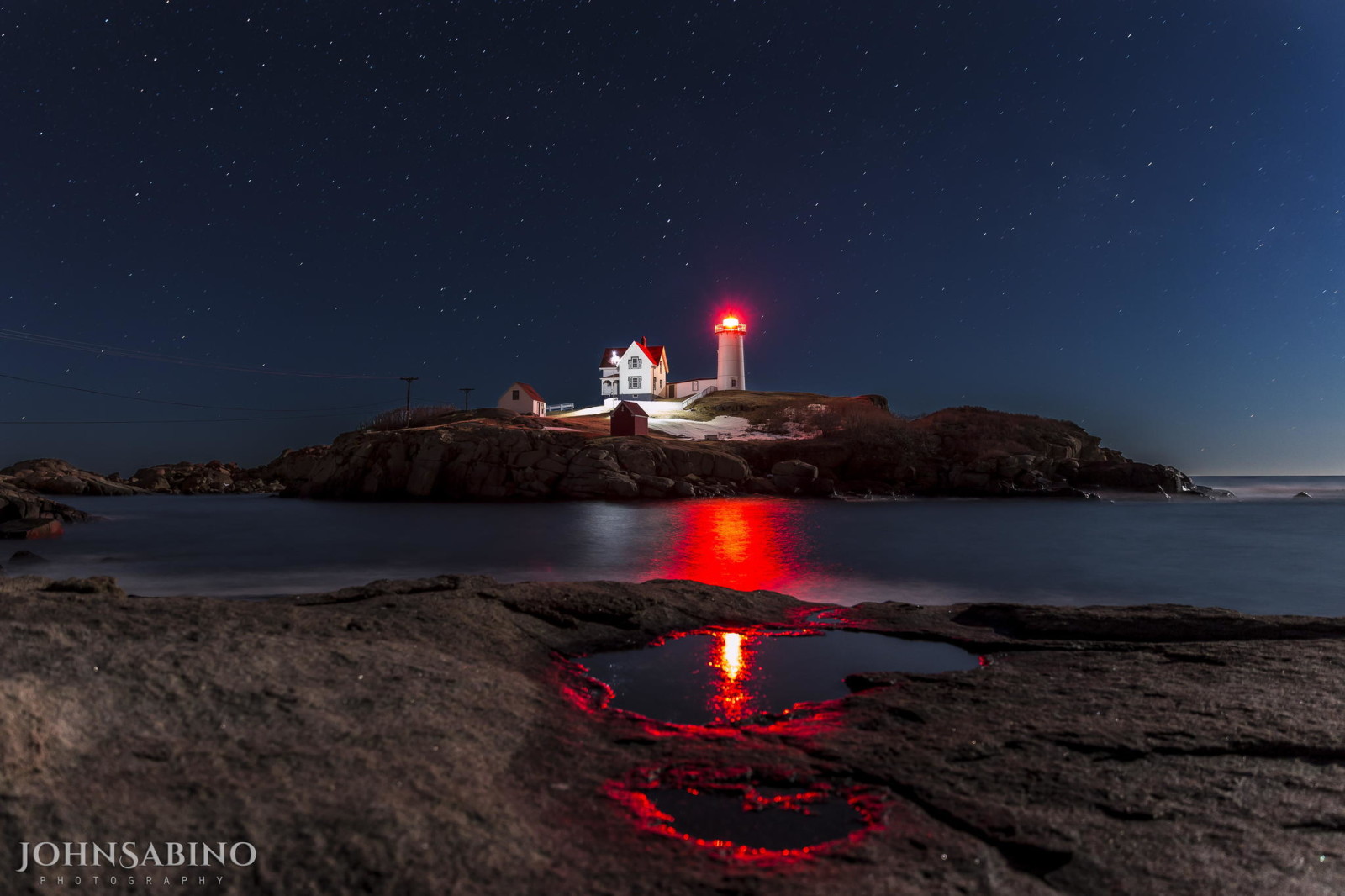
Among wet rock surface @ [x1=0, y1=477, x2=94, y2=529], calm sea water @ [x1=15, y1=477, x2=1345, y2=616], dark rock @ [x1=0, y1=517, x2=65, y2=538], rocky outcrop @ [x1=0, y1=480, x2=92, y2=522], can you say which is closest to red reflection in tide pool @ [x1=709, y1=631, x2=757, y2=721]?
calm sea water @ [x1=15, y1=477, x2=1345, y2=616]

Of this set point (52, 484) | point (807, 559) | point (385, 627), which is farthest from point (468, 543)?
point (52, 484)

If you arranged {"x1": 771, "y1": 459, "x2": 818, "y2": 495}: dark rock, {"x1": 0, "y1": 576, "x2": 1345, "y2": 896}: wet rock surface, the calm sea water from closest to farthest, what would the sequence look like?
{"x1": 0, "y1": 576, "x2": 1345, "y2": 896}: wet rock surface < the calm sea water < {"x1": 771, "y1": 459, "x2": 818, "y2": 495}: dark rock

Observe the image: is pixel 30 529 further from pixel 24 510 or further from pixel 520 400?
pixel 520 400

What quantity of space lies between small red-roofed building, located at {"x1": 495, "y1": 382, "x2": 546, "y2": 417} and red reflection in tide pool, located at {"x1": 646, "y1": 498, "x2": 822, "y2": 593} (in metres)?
40.1

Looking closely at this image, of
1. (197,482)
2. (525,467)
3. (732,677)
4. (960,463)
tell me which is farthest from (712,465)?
(197,482)

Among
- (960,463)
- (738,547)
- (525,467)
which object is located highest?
(960,463)

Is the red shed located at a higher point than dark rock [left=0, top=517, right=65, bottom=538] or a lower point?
higher

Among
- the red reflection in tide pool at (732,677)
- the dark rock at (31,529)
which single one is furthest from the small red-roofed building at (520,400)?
the red reflection in tide pool at (732,677)

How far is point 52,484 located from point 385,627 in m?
80.8

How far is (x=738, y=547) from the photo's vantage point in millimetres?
24250

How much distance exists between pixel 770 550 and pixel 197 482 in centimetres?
7636

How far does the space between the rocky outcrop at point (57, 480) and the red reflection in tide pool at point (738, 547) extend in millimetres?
59780

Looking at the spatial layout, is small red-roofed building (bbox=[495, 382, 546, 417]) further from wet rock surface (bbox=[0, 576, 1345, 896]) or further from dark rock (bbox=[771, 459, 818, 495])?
wet rock surface (bbox=[0, 576, 1345, 896])

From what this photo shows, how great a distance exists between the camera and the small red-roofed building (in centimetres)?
7744
